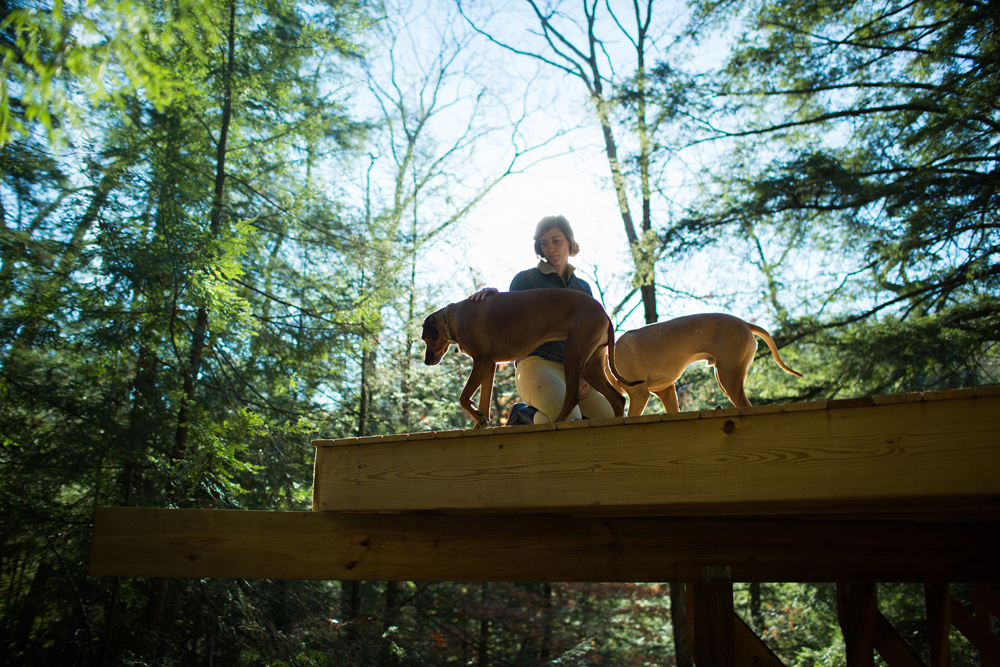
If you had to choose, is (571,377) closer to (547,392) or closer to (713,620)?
(547,392)

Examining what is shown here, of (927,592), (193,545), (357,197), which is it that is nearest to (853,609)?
(927,592)

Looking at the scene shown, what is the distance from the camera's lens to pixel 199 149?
6.98 meters

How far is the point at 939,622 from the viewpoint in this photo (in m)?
3.42

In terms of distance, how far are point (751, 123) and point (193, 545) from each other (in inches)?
279

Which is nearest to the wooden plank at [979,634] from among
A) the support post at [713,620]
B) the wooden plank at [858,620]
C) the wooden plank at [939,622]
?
the wooden plank at [939,622]

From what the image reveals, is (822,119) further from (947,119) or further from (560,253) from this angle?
(560,253)

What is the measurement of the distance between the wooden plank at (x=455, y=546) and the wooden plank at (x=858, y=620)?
3.15 ft

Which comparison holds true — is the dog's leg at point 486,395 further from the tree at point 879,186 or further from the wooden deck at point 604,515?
the tree at point 879,186

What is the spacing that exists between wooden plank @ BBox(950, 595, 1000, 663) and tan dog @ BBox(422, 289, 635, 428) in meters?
2.93

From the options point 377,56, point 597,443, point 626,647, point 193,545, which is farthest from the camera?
point 377,56

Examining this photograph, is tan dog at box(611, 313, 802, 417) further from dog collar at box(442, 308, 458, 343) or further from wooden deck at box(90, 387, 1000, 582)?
dog collar at box(442, 308, 458, 343)

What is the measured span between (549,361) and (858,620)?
7.10 ft

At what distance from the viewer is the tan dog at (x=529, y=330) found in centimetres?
264

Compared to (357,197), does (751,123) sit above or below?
below
